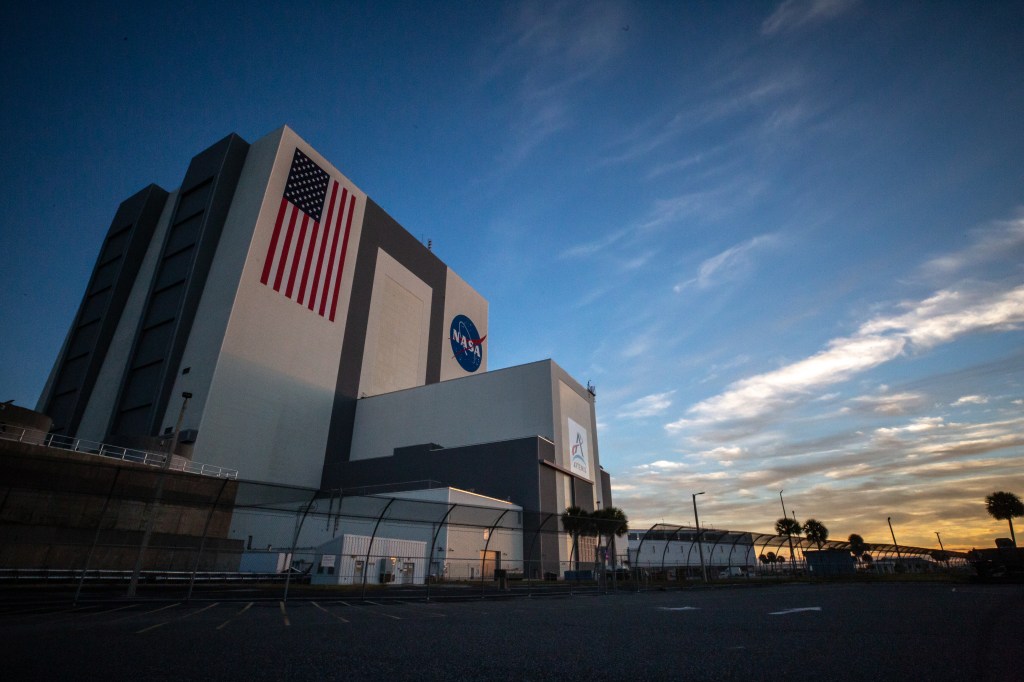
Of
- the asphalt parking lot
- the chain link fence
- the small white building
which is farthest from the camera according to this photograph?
the small white building

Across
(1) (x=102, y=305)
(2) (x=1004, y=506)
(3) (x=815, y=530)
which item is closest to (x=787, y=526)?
(3) (x=815, y=530)

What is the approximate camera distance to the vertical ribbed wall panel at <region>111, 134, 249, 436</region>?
46688mm

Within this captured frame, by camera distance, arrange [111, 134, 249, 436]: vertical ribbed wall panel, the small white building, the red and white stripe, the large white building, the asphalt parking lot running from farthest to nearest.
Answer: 1. the red and white stripe
2. [111, 134, 249, 436]: vertical ribbed wall panel
3. the large white building
4. the small white building
5. the asphalt parking lot

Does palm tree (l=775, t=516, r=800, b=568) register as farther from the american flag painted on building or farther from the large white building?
the american flag painted on building

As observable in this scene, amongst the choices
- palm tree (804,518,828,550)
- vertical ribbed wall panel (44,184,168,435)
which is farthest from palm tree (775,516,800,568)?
vertical ribbed wall panel (44,184,168,435)

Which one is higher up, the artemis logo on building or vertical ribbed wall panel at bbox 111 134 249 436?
vertical ribbed wall panel at bbox 111 134 249 436

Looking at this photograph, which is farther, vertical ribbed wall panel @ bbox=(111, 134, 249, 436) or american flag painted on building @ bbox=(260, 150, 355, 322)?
american flag painted on building @ bbox=(260, 150, 355, 322)

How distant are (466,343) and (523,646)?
243 ft

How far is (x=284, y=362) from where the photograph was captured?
167 feet

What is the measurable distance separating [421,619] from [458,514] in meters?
30.5

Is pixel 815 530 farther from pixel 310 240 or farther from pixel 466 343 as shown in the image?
pixel 310 240

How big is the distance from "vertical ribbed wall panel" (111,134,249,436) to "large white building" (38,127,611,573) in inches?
7.0

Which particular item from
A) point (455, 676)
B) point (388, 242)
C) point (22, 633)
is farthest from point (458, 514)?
point (388, 242)

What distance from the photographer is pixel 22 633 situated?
7.49 meters
